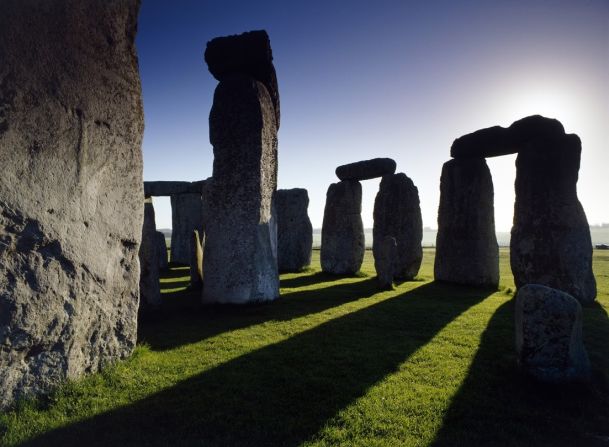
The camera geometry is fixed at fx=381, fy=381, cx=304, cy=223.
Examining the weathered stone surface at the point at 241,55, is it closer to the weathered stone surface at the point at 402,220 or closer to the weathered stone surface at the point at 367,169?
the weathered stone surface at the point at 367,169

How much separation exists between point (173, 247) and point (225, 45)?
11.3 meters

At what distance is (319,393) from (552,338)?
7.99 feet

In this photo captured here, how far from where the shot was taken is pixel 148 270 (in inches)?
263

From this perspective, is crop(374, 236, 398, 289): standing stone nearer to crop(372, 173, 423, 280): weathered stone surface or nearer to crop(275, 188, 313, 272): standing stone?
crop(372, 173, 423, 280): weathered stone surface

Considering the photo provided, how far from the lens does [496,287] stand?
33.7 ft

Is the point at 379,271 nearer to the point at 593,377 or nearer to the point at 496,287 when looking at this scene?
the point at 496,287

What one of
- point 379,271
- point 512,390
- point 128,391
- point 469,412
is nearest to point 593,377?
point 512,390

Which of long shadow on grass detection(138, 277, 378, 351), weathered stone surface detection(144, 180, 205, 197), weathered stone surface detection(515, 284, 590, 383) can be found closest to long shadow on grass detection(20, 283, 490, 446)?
long shadow on grass detection(138, 277, 378, 351)

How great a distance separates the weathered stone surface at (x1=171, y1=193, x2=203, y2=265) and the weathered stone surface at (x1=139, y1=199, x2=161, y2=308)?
10.1 meters

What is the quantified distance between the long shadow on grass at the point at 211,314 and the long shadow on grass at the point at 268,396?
3.87 feet

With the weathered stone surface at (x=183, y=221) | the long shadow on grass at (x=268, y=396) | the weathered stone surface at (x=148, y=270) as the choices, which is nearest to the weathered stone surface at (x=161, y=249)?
the weathered stone surface at (x=183, y=221)

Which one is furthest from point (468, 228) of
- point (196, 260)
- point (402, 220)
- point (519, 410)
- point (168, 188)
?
point (168, 188)

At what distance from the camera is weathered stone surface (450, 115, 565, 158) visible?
29.1ft

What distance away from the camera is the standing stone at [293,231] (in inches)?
572
